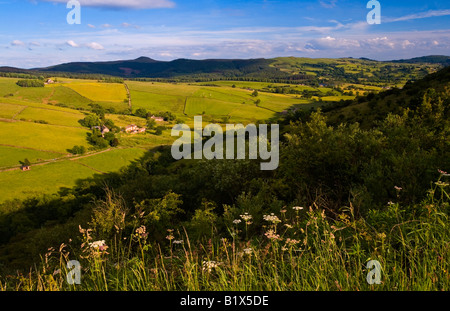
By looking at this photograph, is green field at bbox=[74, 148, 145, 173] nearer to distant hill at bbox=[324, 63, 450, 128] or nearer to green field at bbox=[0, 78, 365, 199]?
green field at bbox=[0, 78, 365, 199]

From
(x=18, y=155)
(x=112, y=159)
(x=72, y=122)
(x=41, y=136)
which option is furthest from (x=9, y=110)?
(x=112, y=159)

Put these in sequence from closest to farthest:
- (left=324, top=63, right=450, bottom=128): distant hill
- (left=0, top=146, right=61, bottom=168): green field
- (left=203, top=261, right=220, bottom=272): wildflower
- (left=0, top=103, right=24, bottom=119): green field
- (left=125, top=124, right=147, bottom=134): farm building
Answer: (left=203, top=261, right=220, bottom=272): wildflower, (left=324, top=63, right=450, bottom=128): distant hill, (left=0, top=146, right=61, bottom=168): green field, (left=0, top=103, right=24, bottom=119): green field, (left=125, top=124, right=147, bottom=134): farm building

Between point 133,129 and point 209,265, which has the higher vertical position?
point 209,265

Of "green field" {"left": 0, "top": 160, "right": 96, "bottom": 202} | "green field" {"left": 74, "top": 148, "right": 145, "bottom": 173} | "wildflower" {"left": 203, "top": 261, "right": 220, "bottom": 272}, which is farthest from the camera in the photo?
"green field" {"left": 74, "top": 148, "right": 145, "bottom": 173}

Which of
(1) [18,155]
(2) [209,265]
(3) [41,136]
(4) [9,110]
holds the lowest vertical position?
(1) [18,155]

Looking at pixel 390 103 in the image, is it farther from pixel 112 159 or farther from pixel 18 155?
pixel 18 155

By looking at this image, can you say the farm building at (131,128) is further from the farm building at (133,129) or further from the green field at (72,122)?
the green field at (72,122)

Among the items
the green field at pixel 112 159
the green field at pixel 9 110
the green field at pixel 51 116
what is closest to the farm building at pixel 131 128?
the green field at pixel 51 116

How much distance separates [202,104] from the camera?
179875 mm

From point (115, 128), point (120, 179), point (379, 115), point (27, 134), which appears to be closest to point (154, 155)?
point (120, 179)

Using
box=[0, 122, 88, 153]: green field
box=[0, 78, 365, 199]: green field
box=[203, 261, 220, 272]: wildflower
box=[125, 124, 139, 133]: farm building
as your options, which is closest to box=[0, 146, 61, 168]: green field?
box=[0, 78, 365, 199]: green field

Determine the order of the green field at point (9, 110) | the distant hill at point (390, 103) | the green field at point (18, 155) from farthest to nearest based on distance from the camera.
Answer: the green field at point (9, 110) → the green field at point (18, 155) → the distant hill at point (390, 103)
